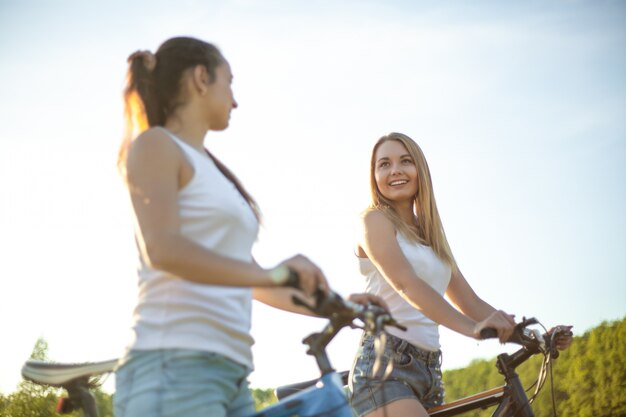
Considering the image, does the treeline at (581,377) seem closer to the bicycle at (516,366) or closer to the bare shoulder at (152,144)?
the bicycle at (516,366)

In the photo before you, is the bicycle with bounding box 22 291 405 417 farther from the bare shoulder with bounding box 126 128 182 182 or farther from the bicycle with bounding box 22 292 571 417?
the bare shoulder with bounding box 126 128 182 182

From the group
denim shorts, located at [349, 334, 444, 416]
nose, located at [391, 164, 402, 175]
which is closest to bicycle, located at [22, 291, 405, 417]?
denim shorts, located at [349, 334, 444, 416]

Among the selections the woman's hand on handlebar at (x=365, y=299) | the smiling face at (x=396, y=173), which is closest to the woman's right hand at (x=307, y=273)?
the woman's hand on handlebar at (x=365, y=299)

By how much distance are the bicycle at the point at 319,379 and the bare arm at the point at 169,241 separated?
4.7 inches

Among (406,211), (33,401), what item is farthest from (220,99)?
(33,401)

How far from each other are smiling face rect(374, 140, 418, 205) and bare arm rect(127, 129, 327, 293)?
228 centimetres

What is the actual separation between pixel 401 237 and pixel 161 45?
6.22 ft

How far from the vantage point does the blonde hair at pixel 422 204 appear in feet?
14.2

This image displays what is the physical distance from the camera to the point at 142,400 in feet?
6.93

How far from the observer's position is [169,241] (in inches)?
81.6

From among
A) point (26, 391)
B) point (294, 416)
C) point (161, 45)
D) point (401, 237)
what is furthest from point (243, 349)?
point (26, 391)

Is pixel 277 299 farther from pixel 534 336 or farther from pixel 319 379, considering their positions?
pixel 534 336

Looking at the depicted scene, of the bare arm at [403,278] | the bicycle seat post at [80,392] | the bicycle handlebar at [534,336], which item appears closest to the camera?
the bicycle seat post at [80,392]

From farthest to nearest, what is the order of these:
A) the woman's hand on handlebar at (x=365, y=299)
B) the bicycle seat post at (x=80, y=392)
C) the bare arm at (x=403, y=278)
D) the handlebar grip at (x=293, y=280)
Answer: the bare arm at (x=403, y=278) < the bicycle seat post at (x=80, y=392) < the woman's hand on handlebar at (x=365, y=299) < the handlebar grip at (x=293, y=280)
